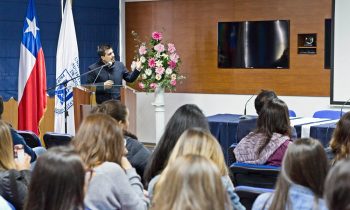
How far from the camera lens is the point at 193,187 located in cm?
189

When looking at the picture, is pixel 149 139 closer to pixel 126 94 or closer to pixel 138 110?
pixel 138 110

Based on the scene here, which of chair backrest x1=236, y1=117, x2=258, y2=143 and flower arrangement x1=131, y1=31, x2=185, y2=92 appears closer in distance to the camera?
chair backrest x1=236, y1=117, x2=258, y2=143

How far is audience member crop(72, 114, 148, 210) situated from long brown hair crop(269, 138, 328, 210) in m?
0.78

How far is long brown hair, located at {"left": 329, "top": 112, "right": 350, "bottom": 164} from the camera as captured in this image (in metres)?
3.51

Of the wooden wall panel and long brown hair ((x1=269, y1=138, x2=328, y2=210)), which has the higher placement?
the wooden wall panel

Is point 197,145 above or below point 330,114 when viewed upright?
above

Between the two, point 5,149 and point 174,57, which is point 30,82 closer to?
point 174,57

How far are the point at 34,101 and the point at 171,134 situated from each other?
4.73 metres

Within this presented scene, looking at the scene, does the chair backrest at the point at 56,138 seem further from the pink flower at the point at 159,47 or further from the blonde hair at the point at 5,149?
the pink flower at the point at 159,47

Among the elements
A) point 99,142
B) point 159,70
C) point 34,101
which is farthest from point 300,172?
point 159,70

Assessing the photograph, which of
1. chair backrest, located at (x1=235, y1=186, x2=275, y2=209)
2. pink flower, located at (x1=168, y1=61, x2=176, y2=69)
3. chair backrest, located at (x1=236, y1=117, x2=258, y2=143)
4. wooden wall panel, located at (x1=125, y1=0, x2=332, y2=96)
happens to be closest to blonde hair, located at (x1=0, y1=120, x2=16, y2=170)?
chair backrest, located at (x1=235, y1=186, x2=275, y2=209)

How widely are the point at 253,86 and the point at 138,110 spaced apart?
2044 mm

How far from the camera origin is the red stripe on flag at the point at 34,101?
7652 mm

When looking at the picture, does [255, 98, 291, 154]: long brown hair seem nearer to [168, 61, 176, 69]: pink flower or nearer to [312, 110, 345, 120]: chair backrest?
[312, 110, 345, 120]: chair backrest
